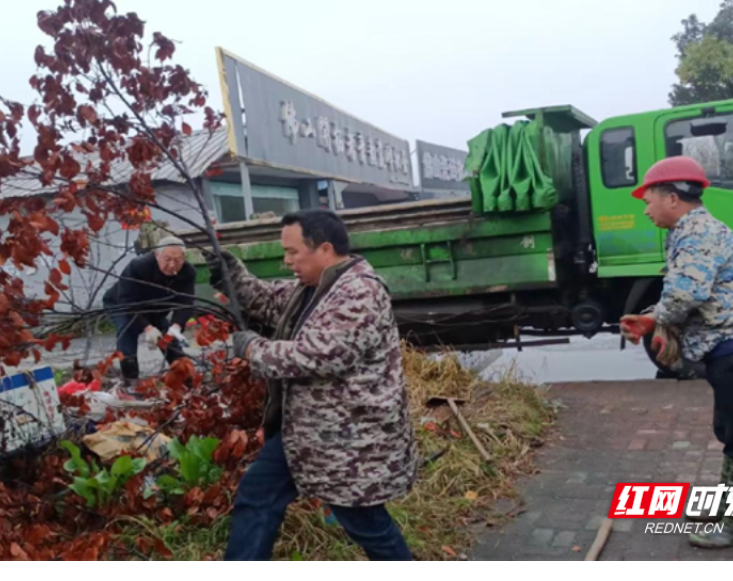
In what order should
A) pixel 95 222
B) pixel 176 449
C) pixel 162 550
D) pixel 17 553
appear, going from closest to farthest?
1. pixel 17 553
2. pixel 95 222
3. pixel 162 550
4. pixel 176 449

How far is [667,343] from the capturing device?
3777 millimetres

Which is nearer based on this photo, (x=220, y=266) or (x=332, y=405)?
(x=332, y=405)

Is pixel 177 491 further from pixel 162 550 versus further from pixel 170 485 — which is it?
pixel 162 550

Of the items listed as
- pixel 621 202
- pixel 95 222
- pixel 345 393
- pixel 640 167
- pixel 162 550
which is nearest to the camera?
pixel 345 393

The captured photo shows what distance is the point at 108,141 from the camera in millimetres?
3672

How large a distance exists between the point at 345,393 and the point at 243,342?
47cm

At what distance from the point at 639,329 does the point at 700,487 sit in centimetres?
125

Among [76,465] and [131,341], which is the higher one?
[131,341]

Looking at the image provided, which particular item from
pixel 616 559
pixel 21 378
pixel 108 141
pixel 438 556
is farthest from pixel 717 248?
pixel 21 378

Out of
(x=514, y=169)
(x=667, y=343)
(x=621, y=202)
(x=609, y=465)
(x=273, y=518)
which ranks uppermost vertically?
(x=514, y=169)

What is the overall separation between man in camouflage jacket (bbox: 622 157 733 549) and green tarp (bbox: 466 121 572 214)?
384 cm

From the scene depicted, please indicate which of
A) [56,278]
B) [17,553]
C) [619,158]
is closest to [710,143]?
[619,158]

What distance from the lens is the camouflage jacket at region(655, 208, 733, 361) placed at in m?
3.59

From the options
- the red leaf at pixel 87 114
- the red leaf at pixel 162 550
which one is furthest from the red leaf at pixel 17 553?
the red leaf at pixel 87 114
